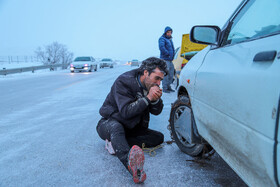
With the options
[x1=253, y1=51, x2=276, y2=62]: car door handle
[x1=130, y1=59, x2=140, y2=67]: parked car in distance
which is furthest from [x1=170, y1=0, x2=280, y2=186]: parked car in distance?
[x1=130, y1=59, x2=140, y2=67]: parked car in distance

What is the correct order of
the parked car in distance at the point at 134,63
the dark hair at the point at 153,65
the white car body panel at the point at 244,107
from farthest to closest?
the parked car in distance at the point at 134,63, the dark hair at the point at 153,65, the white car body panel at the point at 244,107

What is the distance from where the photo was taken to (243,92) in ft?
3.85

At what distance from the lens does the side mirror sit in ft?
6.55

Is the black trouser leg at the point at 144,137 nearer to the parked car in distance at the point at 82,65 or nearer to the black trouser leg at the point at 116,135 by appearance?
the black trouser leg at the point at 116,135

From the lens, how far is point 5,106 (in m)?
5.09

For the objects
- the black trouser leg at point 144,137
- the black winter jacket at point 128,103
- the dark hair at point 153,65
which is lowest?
the black trouser leg at point 144,137

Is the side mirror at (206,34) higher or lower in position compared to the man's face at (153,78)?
higher

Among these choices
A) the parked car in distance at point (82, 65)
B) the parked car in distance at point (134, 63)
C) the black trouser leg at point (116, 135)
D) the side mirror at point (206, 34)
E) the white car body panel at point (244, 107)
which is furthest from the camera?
the parked car in distance at point (134, 63)

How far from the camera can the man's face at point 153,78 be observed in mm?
2406

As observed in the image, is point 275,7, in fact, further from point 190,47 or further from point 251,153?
point 190,47

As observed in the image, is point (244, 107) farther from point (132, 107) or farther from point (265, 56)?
point (132, 107)

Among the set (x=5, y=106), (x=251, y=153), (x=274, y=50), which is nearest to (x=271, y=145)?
(x=251, y=153)

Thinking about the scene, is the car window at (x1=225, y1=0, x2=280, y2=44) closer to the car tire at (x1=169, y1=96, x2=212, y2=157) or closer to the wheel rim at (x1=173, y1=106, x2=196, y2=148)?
the car tire at (x1=169, y1=96, x2=212, y2=157)

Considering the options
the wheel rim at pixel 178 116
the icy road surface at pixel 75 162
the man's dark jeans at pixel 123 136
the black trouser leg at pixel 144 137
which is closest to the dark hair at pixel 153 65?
the wheel rim at pixel 178 116
